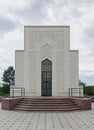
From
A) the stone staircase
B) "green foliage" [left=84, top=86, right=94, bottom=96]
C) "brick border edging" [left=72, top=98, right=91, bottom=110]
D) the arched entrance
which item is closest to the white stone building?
the arched entrance

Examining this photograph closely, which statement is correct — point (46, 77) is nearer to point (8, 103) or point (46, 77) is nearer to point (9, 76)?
point (8, 103)

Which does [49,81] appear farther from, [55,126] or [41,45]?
[55,126]

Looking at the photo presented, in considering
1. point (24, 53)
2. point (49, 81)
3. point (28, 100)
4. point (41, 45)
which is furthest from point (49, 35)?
point (28, 100)

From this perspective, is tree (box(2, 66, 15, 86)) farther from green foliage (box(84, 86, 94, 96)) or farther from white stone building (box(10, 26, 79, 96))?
white stone building (box(10, 26, 79, 96))

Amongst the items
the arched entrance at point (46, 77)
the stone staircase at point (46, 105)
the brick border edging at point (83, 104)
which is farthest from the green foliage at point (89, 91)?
the brick border edging at point (83, 104)

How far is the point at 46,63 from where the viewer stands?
2294 centimetres

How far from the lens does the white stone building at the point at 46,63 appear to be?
22.4m

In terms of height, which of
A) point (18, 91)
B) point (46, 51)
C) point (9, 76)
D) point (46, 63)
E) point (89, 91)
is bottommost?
point (89, 91)

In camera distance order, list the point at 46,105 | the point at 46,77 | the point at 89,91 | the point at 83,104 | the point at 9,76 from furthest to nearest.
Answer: the point at 9,76, the point at 89,91, the point at 46,77, the point at 83,104, the point at 46,105

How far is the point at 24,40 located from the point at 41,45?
171 centimetres

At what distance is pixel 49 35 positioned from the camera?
23047mm

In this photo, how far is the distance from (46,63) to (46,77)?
4.30 ft

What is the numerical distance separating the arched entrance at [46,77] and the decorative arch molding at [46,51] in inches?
15.4

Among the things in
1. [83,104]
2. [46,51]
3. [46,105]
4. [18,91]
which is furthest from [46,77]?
[83,104]
